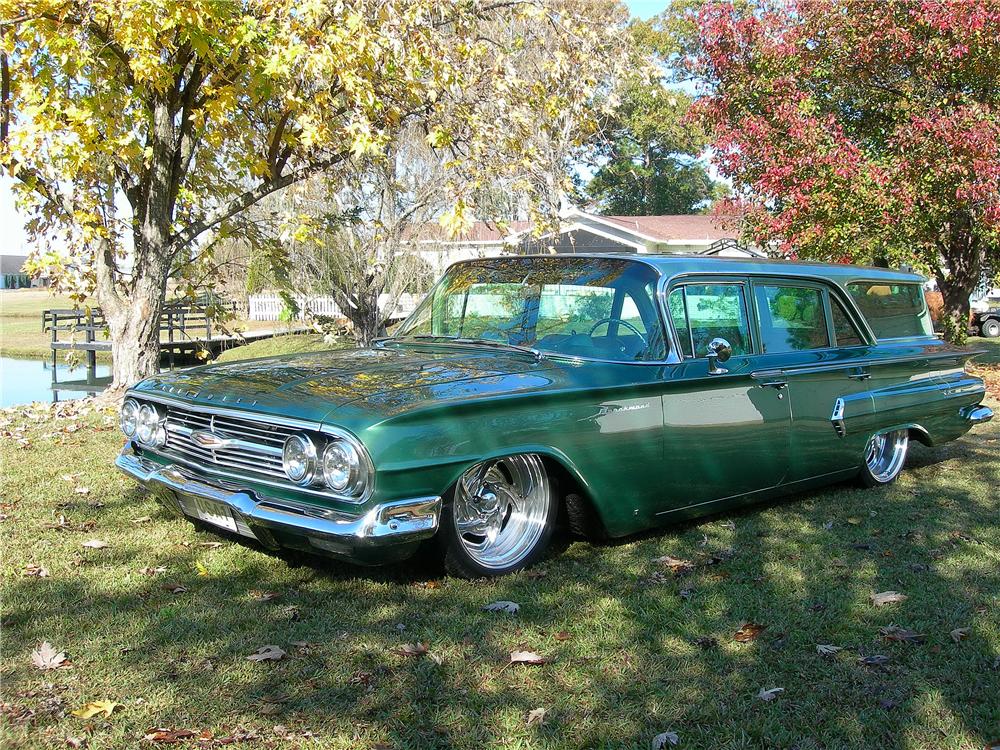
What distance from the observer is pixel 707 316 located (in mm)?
5078

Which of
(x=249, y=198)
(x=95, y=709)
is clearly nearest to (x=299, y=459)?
(x=95, y=709)

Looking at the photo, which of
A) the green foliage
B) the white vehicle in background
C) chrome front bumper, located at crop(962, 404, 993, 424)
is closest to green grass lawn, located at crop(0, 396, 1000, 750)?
chrome front bumper, located at crop(962, 404, 993, 424)

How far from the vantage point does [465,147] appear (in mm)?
11117

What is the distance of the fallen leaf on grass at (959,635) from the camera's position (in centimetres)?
366

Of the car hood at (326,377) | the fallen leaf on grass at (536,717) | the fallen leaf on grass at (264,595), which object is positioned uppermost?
the car hood at (326,377)

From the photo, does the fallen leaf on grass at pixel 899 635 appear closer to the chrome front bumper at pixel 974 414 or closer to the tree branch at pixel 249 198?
the chrome front bumper at pixel 974 414

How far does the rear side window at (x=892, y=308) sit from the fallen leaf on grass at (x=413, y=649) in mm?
4011

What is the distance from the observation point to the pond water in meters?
17.8

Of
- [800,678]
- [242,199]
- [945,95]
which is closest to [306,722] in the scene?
[800,678]

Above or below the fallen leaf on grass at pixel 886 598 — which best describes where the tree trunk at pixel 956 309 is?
above

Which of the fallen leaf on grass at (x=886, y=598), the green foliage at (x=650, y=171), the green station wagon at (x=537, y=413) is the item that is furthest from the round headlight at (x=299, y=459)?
the green foliage at (x=650, y=171)

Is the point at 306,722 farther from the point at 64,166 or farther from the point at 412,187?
the point at 412,187

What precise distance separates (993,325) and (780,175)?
1640cm

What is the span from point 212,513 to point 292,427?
65cm
